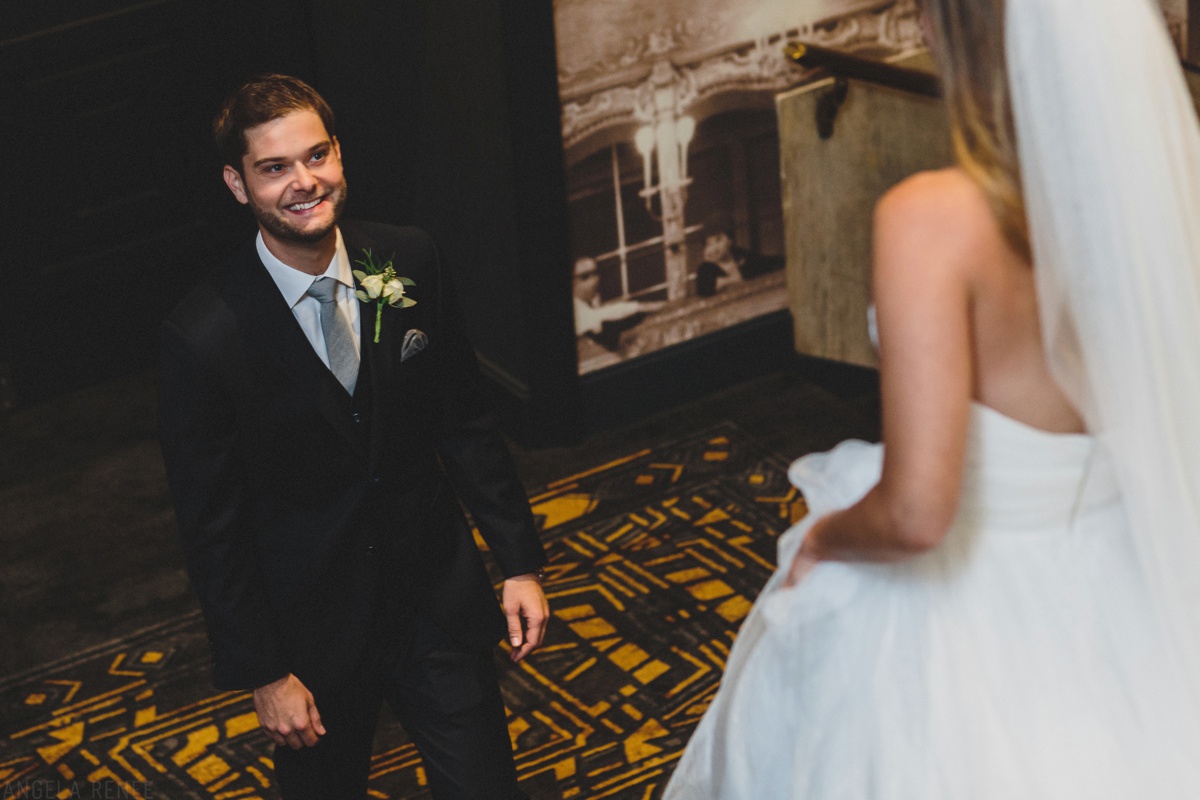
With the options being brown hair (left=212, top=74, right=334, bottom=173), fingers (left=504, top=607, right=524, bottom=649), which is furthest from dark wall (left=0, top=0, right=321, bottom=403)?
fingers (left=504, top=607, right=524, bottom=649)

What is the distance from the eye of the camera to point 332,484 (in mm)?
2566

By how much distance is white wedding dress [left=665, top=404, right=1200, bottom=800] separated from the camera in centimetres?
191

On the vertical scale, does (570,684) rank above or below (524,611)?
below

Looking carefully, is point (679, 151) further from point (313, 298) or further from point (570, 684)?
point (313, 298)

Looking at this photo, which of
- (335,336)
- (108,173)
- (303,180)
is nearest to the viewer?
(303,180)

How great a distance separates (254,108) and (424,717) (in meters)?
1.06

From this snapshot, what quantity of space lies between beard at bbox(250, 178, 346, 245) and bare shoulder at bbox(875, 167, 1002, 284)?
1.04m

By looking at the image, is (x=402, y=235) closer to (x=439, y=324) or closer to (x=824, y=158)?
(x=439, y=324)

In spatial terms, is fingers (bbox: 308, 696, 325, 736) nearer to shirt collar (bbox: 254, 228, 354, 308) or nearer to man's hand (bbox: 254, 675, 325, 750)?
man's hand (bbox: 254, 675, 325, 750)

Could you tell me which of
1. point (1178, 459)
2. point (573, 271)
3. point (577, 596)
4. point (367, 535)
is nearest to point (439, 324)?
point (367, 535)

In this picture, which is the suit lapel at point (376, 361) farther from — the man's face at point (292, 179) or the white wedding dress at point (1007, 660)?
the white wedding dress at point (1007, 660)

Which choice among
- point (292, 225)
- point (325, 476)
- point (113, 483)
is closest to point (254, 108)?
point (292, 225)

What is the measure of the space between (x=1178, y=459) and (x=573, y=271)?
3073 millimetres

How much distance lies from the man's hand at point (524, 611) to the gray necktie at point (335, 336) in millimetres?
475
